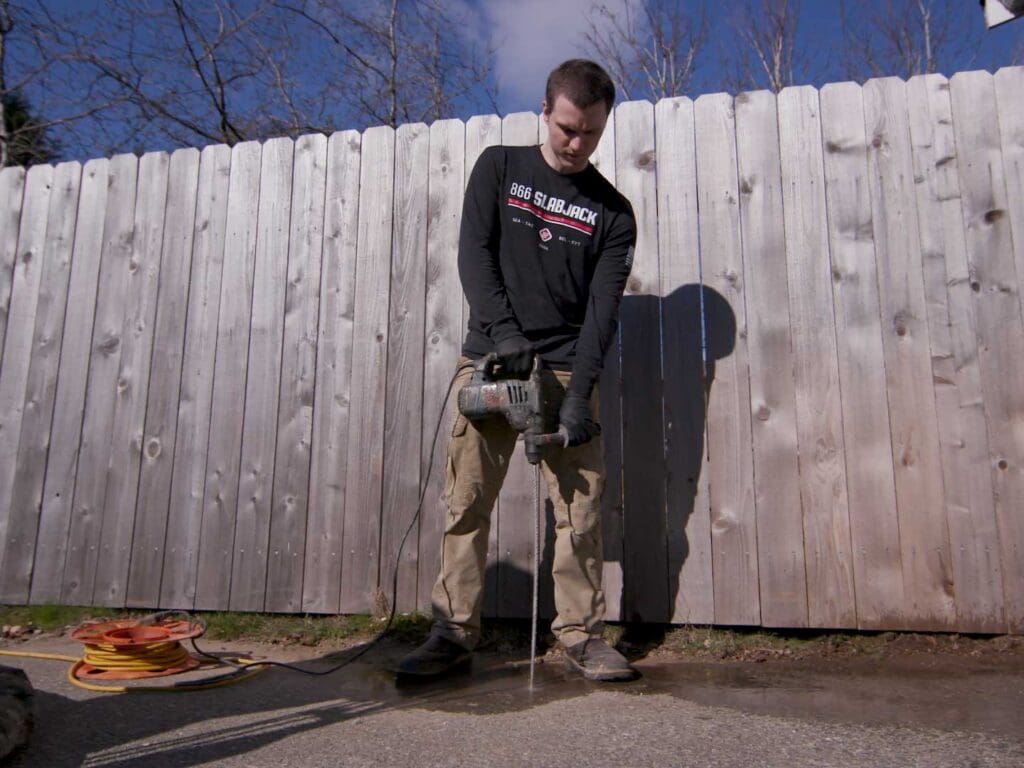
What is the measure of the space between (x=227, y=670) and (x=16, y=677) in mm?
873

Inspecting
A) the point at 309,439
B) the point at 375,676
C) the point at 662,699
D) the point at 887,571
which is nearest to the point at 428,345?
the point at 309,439

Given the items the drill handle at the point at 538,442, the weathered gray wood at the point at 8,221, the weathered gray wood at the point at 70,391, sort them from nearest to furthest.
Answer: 1. the drill handle at the point at 538,442
2. the weathered gray wood at the point at 70,391
3. the weathered gray wood at the point at 8,221

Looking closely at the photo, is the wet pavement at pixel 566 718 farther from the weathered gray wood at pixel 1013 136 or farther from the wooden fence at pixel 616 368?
the weathered gray wood at pixel 1013 136

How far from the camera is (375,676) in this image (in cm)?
291

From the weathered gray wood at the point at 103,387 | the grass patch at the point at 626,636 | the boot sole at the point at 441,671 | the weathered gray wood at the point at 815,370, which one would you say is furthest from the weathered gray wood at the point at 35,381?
the weathered gray wood at the point at 815,370

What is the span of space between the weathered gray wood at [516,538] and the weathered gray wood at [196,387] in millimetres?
1389

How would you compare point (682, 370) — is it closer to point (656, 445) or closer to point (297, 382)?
point (656, 445)

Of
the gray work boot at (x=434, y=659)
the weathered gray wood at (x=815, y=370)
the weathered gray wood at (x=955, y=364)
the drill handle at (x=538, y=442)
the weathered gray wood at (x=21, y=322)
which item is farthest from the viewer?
the weathered gray wood at (x=21, y=322)

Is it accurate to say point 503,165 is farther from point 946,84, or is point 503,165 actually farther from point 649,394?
point 946,84

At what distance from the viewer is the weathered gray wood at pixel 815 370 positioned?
3100 millimetres

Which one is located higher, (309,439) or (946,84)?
(946,84)

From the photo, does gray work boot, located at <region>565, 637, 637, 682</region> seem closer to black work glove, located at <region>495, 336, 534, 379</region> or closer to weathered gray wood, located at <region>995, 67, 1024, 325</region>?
black work glove, located at <region>495, 336, 534, 379</region>

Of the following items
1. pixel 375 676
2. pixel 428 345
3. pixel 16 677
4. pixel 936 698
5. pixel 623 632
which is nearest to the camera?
pixel 16 677

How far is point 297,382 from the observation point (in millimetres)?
3654
